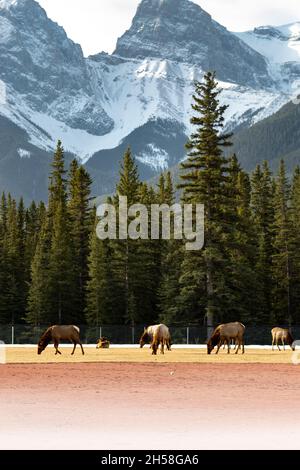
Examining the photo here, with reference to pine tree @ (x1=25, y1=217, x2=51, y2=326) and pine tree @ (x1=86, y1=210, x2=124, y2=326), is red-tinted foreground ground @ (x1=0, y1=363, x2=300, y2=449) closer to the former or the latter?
pine tree @ (x1=86, y1=210, x2=124, y2=326)

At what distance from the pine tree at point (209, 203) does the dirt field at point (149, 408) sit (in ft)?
112

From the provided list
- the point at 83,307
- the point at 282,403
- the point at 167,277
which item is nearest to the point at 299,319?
the point at 167,277

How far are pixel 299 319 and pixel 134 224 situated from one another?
21247 millimetres

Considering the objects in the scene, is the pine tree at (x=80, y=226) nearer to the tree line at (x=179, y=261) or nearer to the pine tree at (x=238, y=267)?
the tree line at (x=179, y=261)

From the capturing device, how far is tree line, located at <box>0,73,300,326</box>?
72.5 metres

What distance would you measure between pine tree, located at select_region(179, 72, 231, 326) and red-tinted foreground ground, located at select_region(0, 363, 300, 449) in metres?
36.1

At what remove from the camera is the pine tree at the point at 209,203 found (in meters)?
70.8

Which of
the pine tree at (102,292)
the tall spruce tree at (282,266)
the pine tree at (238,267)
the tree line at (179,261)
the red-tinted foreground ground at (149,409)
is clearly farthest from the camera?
the tall spruce tree at (282,266)

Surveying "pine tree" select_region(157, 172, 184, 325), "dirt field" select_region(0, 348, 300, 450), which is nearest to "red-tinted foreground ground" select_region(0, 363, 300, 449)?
"dirt field" select_region(0, 348, 300, 450)

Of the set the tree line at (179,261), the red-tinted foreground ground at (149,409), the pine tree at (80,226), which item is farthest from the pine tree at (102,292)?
the red-tinted foreground ground at (149,409)

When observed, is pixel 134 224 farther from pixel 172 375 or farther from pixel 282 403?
pixel 282 403

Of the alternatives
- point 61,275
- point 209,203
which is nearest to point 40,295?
point 61,275

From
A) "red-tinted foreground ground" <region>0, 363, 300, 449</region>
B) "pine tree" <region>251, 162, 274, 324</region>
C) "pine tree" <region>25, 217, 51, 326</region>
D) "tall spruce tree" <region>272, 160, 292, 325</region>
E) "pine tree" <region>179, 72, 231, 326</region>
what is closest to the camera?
"red-tinted foreground ground" <region>0, 363, 300, 449</region>

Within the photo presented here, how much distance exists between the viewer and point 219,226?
70625mm
